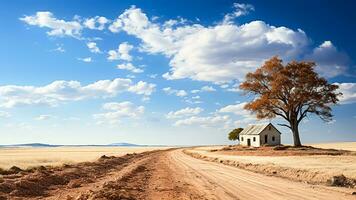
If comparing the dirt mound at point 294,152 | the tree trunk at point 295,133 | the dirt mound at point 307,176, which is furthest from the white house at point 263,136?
the dirt mound at point 307,176

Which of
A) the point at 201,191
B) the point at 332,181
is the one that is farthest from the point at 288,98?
the point at 201,191

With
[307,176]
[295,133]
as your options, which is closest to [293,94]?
[295,133]

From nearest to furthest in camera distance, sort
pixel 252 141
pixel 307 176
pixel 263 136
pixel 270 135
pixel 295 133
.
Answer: pixel 307 176 → pixel 295 133 → pixel 263 136 → pixel 270 135 → pixel 252 141

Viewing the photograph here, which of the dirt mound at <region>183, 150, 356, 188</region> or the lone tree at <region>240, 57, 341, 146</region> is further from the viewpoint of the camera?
the lone tree at <region>240, 57, 341, 146</region>

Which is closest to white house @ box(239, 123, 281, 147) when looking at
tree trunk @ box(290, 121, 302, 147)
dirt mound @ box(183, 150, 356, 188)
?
tree trunk @ box(290, 121, 302, 147)

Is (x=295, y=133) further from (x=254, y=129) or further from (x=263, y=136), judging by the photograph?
(x=254, y=129)

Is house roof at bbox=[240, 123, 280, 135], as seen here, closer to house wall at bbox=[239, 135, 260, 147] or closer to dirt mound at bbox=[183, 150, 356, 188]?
house wall at bbox=[239, 135, 260, 147]

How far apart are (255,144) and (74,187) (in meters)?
70.0

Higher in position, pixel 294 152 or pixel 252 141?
pixel 252 141

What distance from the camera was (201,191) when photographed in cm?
1948

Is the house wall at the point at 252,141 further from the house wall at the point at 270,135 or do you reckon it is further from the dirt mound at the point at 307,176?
the dirt mound at the point at 307,176

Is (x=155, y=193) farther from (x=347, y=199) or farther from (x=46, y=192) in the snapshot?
(x=347, y=199)

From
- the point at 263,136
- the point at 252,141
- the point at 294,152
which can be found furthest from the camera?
the point at 252,141

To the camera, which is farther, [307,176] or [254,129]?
[254,129]
